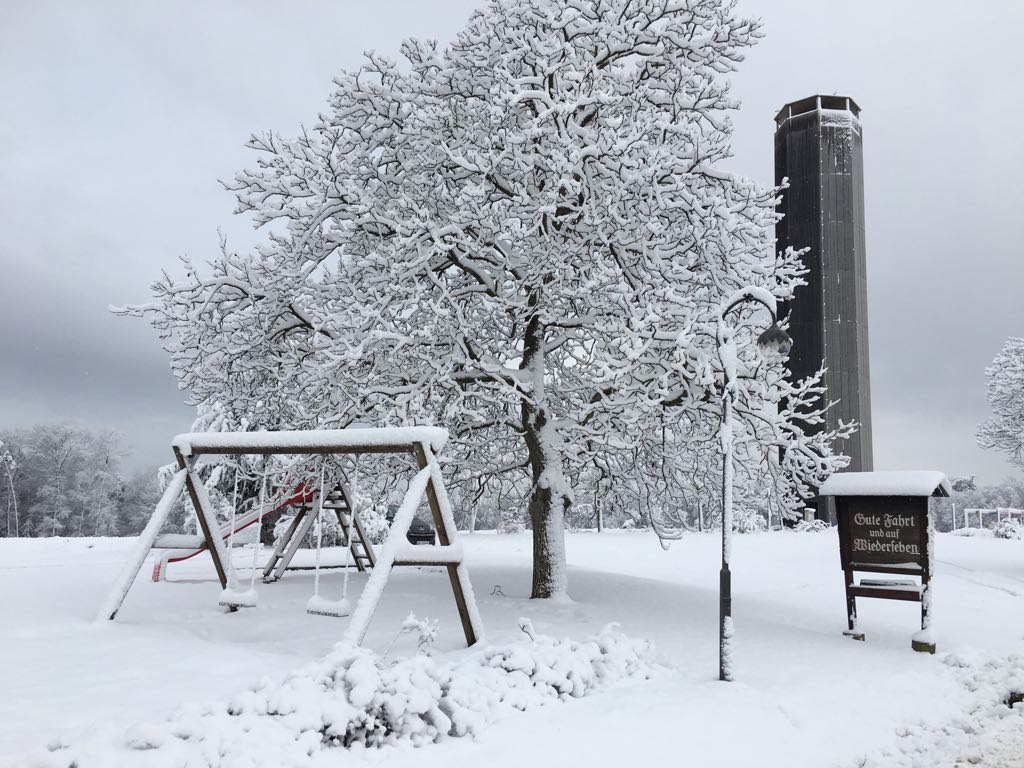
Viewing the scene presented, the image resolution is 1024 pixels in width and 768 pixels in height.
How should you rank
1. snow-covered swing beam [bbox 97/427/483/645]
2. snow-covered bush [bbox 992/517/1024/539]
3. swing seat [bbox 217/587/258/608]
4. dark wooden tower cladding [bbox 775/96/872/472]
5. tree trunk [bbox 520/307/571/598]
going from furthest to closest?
1. dark wooden tower cladding [bbox 775/96/872/472]
2. snow-covered bush [bbox 992/517/1024/539]
3. tree trunk [bbox 520/307/571/598]
4. swing seat [bbox 217/587/258/608]
5. snow-covered swing beam [bbox 97/427/483/645]

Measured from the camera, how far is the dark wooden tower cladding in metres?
38.6

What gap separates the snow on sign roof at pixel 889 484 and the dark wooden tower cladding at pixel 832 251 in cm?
3032

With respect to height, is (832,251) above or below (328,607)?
above

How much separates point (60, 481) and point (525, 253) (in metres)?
54.6

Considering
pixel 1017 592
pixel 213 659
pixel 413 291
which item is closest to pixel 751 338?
pixel 413 291

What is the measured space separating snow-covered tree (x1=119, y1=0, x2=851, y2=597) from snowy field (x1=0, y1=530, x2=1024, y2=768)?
2161 millimetres

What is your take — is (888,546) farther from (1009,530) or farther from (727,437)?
(1009,530)

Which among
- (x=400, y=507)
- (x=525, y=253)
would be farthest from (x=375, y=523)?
(x=400, y=507)

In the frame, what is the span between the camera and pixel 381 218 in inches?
400

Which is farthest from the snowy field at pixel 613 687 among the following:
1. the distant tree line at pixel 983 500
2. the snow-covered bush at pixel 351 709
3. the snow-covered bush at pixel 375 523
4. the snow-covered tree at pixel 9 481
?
the distant tree line at pixel 983 500

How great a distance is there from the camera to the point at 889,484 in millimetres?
9688

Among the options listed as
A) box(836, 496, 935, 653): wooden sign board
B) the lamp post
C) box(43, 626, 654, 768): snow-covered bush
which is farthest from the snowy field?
box(836, 496, 935, 653): wooden sign board

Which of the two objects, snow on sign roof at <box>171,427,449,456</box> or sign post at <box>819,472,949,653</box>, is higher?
snow on sign roof at <box>171,427,449,456</box>

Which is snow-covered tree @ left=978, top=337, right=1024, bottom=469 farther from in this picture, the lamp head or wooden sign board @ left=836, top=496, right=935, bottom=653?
the lamp head
